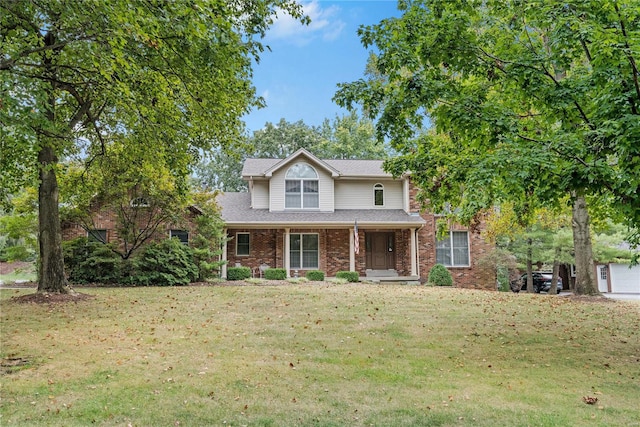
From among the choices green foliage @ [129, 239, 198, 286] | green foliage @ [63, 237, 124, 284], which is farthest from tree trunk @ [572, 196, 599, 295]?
green foliage @ [63, 237, 124, 284]

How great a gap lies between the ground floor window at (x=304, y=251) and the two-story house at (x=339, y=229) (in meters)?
0.05

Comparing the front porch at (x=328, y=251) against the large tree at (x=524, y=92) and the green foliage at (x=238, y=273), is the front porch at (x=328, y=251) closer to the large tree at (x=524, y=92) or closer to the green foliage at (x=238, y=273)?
the green foliage at (x=238, y=273)

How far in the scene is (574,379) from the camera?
210 inches

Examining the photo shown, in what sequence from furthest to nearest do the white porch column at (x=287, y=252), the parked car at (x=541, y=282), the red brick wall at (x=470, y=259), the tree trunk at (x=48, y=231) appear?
1. the parked car at (x=541, y=282)
2. the red brick wall at (x=470, y=259)
3. the white porch column at (x=287, y=252)
4. the tree trunk at (x=48, y=231)

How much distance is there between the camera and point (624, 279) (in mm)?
24797

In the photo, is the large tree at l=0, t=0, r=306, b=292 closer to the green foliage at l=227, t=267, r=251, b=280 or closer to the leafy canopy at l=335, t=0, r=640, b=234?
the leafy canopy at l=335, t=0, r=640, b=234

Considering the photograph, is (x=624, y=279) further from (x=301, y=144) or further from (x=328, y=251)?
(x=301, y=144)

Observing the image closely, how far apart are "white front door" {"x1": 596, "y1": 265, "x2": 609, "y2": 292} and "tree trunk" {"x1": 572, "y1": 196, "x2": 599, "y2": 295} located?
45.9ft

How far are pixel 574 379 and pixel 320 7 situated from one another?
32.2ft

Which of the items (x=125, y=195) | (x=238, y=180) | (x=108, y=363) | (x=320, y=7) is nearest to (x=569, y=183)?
(x=108, y=363)

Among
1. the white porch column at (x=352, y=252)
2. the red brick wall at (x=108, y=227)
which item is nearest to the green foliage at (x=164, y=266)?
the red brick wall at (x=108, y=227)

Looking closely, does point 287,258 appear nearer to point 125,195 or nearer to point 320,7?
point 125,195

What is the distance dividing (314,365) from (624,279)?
2622 cm

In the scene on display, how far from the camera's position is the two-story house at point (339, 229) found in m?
20.1
